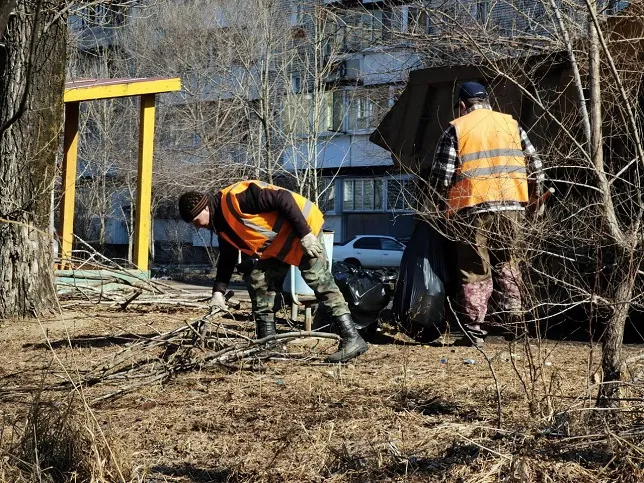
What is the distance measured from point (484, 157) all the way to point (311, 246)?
1433 millimetres

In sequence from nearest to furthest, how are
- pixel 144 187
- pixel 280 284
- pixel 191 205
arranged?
pixel 191 205, pixel 280 284, pixel 144 187

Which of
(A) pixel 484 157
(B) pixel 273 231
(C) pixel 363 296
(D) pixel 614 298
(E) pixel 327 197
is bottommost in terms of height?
(C) pixel 363 296

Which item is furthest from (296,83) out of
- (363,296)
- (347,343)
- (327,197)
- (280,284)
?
(347,343)

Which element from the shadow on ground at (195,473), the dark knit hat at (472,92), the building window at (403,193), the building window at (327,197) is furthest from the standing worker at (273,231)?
the building window at (327,197)

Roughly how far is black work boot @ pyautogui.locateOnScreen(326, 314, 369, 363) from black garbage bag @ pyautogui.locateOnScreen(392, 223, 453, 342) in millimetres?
952

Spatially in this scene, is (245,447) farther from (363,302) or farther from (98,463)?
(363,302)

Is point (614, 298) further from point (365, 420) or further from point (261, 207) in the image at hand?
point (261, 207)

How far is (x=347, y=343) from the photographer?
6.53m

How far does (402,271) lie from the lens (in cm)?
780

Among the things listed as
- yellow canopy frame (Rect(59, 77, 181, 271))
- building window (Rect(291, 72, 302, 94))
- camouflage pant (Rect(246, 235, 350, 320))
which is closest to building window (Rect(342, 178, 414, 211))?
building window (Rect(291, 72, 302, 94))

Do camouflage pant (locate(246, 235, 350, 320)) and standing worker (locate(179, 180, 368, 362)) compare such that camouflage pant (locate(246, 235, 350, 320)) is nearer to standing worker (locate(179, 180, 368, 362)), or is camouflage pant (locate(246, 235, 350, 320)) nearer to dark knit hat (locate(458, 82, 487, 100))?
standing worker (locate(179, 180, 368, 362))

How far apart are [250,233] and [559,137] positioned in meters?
2.30

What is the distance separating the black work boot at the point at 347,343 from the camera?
6.46 metres

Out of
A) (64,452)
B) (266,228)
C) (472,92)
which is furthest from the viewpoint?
(472,92)
